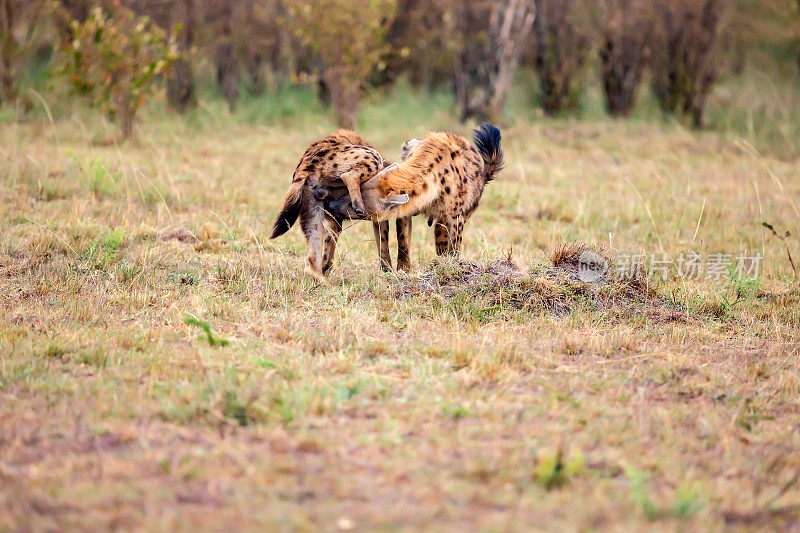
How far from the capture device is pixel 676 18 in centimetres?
1295

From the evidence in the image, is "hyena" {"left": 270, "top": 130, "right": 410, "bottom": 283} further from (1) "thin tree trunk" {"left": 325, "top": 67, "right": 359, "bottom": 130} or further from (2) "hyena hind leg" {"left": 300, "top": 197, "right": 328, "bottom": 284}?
(1) "thin tree trunk" {"left": 325, "top": 67, "right": 359, "bottom": 130}

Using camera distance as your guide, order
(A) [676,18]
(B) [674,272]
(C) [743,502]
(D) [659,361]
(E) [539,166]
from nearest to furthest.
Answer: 1. (C) [743,502]
2. (D) [659,361]
3. (B) [674,272]
4. (E) [539,166]
5. (A) [676,18]

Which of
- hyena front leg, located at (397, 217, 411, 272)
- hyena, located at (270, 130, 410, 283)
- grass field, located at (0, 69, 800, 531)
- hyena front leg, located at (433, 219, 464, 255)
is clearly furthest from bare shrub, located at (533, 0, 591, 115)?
hyena, located at (270, 130, 410, 283)

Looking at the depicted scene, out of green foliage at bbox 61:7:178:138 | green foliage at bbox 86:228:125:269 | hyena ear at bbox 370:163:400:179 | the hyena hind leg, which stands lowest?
green foliage at bbox 86:228:125:269

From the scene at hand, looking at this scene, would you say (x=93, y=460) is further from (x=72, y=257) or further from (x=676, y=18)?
(x=676, y=18)

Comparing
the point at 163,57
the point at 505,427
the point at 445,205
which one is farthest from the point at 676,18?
the point at 505,427

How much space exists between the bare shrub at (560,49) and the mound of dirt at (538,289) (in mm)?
8133

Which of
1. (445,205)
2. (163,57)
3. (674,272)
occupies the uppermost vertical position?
(163,57)

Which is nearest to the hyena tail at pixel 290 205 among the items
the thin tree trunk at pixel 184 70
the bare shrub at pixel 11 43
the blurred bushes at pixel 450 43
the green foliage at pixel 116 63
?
the green foliage at pixel 116 63

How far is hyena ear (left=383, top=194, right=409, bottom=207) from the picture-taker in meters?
5.16

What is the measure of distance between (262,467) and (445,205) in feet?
10.4

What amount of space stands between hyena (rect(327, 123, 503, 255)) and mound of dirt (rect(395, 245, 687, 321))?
45cm

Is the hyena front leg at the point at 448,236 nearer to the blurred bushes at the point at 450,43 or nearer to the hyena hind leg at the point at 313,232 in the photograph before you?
the hyena hind leg at the point at 313,232

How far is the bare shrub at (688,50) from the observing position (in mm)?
12617
